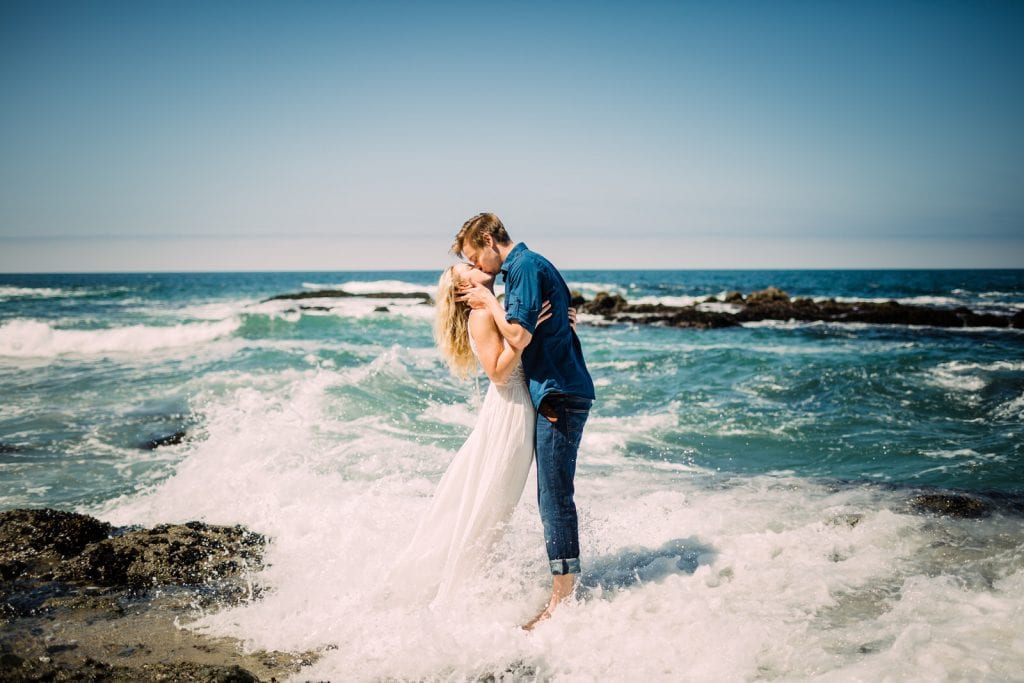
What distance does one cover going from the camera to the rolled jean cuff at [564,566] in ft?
12.8

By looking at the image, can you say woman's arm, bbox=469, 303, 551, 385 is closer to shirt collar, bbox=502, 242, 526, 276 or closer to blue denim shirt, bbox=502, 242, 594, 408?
blue denim shirt, bbox=502, 242, 594, 408

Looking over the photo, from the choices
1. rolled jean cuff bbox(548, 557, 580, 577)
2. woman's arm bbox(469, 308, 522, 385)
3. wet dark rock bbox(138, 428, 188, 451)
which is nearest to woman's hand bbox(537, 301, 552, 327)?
woman's arm bbox(469, 308, 522, 385)

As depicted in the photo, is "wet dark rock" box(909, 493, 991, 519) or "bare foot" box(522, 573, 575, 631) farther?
"wet dark rock" box(909, 493, 991, 519)

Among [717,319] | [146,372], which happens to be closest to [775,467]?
[146,372]

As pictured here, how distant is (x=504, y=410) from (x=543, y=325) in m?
0.60

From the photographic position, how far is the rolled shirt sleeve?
3510 millimetres

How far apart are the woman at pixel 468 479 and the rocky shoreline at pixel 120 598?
0.85 m

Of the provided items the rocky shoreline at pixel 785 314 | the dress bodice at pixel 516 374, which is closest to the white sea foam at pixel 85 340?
the rocky shoreline at pixel 785 314

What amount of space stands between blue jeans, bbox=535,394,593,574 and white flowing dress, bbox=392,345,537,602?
149mm

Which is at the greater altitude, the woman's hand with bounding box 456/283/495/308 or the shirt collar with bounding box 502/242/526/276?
the shirt collar with bounding box 502/242/526/276

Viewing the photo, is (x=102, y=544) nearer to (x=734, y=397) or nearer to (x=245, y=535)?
(x=245, y=535)

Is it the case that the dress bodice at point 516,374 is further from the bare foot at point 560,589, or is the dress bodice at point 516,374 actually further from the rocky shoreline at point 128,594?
the rocky shoreline at point 128,594

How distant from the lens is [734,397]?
41.5 ft

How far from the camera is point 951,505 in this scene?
5.93 m
